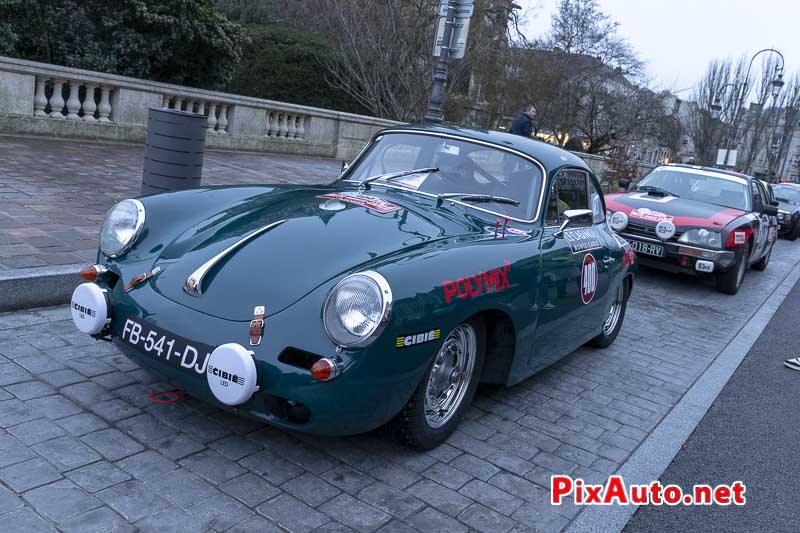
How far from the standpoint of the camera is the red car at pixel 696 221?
8.98m

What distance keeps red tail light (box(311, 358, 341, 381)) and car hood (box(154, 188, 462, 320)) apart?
361 mm

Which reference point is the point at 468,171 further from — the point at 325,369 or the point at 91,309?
the point at 91,309

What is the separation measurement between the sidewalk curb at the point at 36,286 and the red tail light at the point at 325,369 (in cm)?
272

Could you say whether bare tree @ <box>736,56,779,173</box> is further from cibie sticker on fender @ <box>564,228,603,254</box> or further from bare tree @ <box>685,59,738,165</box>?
cibie sticker on fender @ <box>564,228,603,254</box>

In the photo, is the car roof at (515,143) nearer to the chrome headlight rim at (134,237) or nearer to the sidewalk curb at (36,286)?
the chrome headlight rim at (134,237)

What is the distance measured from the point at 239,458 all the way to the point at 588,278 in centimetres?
267

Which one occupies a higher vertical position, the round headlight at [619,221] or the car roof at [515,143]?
the car roof at [515,143]

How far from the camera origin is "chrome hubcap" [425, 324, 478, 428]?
11.9 feet

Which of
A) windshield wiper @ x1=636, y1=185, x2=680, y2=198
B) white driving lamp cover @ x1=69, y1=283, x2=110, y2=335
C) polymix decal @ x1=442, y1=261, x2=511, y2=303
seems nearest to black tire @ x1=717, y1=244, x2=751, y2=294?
windshield wiper @ x1=636, y1=185, x2=680, y2=198

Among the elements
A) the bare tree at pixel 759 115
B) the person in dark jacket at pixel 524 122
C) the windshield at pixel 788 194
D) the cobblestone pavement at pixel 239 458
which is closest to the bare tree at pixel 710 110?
the bare tree at pixel 759 115

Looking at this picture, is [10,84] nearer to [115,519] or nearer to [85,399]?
[85,399]

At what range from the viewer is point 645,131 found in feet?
127

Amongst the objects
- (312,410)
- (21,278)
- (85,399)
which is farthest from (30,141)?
(312,410)

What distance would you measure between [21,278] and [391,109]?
50.7ft
